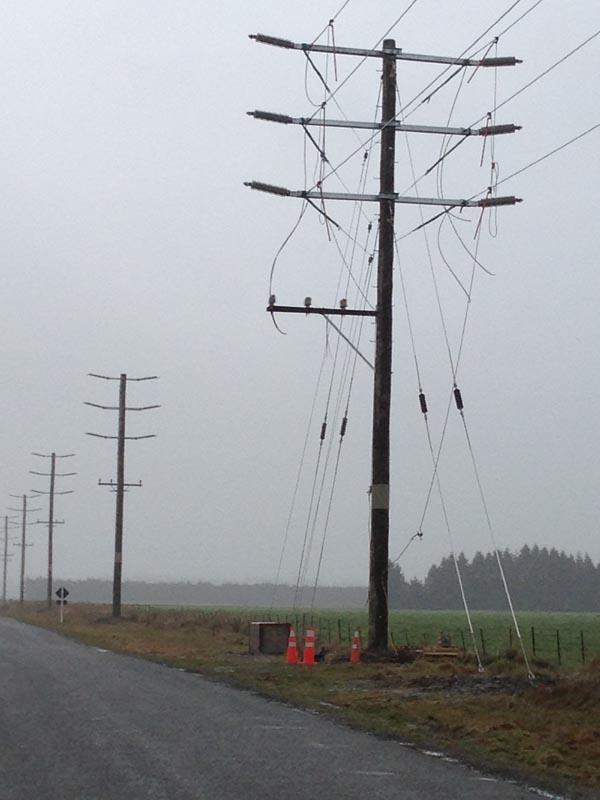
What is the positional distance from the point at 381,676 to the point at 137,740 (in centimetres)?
947

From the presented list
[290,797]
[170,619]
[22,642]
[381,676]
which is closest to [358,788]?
[290,797]

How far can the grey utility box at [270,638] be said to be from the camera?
96.3ft

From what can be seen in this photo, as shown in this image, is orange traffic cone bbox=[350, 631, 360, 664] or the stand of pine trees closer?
orange traffic cone bbox=[350, 631, 360, 664]

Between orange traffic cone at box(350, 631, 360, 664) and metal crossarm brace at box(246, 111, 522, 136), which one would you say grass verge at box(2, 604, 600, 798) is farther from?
metal crossarm brace at box(246, 111, 522, 136)

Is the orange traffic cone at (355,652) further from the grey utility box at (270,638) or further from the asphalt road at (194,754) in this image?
the asphalt road at (194,754)

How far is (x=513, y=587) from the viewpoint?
196m

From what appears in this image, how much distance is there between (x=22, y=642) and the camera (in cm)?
3322

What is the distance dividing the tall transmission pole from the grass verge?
6.58 feet

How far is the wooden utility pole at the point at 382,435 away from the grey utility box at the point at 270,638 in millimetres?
3975

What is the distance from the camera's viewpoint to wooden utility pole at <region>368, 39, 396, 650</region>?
83.3 ft

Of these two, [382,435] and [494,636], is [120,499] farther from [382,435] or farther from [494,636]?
[382,435]

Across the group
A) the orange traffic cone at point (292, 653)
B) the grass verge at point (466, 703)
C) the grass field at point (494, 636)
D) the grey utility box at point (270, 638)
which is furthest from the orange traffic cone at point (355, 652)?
the grey utility box at point (270, 638)

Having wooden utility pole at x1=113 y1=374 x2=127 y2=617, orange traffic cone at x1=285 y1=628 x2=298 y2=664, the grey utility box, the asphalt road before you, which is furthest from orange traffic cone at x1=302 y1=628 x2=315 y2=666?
wooden utility pole at x1=113 y1=374 x2=127 y2=617

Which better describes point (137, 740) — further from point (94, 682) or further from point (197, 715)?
point (94, 682)
